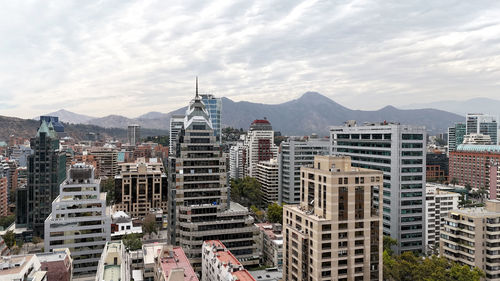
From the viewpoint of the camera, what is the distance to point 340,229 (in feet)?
147


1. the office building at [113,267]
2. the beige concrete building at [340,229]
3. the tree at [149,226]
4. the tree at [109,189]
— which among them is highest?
the beige concrete building at [340,229]

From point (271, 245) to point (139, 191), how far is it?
55929mm

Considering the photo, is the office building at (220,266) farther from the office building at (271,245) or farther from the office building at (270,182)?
the office building at (270,182)

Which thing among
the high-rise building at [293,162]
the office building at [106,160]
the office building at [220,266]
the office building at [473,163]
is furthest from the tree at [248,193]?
the office building at [473,163]

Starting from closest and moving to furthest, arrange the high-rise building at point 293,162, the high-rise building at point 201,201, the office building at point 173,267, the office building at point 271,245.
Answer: the office building at point 173,267, the high-rise building at point 201,201, the office building at point 271,245, the high-rise building at point 293,162

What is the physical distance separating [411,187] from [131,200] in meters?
79.2

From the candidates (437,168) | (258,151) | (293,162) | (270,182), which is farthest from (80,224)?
(437,168)

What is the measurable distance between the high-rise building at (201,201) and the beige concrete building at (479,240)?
34.3 meters

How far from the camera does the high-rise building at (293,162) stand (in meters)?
108

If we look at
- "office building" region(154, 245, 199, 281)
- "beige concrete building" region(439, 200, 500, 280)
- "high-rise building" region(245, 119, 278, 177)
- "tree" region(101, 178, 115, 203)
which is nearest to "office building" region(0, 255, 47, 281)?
"office building" region(154, 245, 199, 281)

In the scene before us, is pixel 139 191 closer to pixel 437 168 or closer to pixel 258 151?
pixel 258 151

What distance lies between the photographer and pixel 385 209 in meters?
71.6

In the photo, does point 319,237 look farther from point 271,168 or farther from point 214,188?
point 271,168

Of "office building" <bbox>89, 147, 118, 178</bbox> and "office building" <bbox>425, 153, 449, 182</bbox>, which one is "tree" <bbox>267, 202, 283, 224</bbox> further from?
"office building" <bbox>89, 147, 118, 178</bbox>
